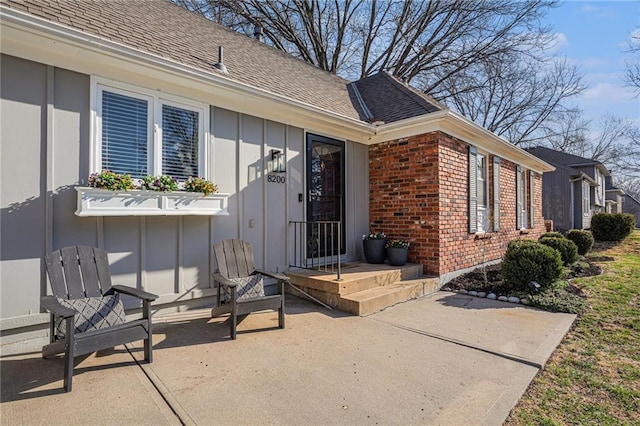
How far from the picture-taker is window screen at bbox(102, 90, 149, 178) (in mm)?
3520

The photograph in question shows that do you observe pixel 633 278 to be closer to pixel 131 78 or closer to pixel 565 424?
pixel 565 424

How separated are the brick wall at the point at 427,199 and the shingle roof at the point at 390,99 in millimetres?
585

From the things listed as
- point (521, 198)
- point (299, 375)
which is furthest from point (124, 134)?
point (521, 198)

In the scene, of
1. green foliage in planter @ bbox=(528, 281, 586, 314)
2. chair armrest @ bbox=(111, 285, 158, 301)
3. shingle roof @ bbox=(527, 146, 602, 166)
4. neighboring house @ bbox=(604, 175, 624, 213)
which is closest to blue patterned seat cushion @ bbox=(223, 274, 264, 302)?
chair armrest @ bbox=(111, 285, 158, 301)

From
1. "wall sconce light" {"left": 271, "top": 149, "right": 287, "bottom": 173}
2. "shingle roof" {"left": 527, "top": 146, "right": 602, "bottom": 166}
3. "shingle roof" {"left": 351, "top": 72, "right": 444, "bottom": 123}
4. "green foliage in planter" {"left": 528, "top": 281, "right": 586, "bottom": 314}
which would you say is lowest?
"green foliage in planter" {"left": 528, "top": 281, "right": 586, "bottom": 314}

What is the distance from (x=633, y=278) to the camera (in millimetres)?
5988

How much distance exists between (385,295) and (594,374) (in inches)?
88.2

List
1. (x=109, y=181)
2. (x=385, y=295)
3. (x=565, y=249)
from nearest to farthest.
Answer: (x=109, y=181)
(x=385, y=295)
(x=565, y=249)

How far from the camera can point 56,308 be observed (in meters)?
2.45

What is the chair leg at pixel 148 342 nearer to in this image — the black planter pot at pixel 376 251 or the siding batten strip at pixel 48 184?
the siding batten strip at pixel 48 184

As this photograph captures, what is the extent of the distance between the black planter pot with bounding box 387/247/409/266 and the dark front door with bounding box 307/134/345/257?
0.93 m

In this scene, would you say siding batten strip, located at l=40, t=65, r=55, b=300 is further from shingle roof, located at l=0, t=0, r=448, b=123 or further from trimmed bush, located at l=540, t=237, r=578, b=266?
trimmed bush, located at l=540, t=237, r=578, b=266

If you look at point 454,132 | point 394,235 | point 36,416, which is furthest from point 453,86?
point 36,416

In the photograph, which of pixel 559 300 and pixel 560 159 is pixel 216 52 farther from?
pixel 560 159
